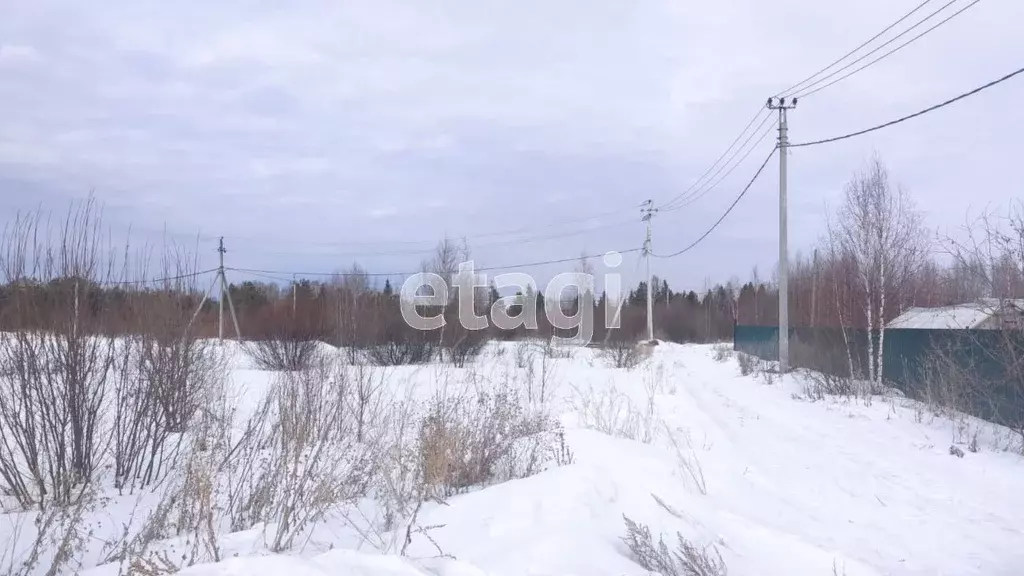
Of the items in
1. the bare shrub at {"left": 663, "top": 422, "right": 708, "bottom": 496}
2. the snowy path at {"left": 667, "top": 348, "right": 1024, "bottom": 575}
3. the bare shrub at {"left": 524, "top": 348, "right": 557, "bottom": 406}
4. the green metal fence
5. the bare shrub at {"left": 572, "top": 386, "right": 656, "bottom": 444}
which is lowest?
the snowy path at {"left": 667, "top": 348, "right": 1024, "bottom": 575}

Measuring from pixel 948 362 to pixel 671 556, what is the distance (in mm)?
7354

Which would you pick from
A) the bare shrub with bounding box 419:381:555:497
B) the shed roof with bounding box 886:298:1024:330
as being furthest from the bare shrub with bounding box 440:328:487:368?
the bare shrub with bounding box 419:381:555:497

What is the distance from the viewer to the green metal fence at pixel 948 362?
316 inches

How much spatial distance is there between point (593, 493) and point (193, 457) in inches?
119

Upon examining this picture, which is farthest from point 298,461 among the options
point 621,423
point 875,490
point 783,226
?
point 783,226

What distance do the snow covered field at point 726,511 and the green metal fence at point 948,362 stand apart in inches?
13.9

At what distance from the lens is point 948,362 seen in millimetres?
9414

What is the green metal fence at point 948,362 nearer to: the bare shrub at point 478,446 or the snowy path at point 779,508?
the snowy path at point 779,508

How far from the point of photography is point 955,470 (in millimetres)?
6887

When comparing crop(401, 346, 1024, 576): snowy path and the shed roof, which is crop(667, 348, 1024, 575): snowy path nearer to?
crop(401, 346, 1024, 576): snowy path

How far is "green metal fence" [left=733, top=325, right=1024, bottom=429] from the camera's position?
802cm

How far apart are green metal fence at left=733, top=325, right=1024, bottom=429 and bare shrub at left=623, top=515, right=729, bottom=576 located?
5.57m

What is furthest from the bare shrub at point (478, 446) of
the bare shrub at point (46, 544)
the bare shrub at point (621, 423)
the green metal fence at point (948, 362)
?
the green metal fence at point (948, 362)

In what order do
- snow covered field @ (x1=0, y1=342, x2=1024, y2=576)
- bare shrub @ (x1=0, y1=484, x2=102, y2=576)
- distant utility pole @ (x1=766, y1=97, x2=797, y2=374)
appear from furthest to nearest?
distant utility pole @ (x1=766, y1=97, x2=797, y2=374), snow covered field @ (x1=0, y1=342, x2=1024, y2=576), bare shrub @ (x1=0, y1=484, x2=102, y2=576)
